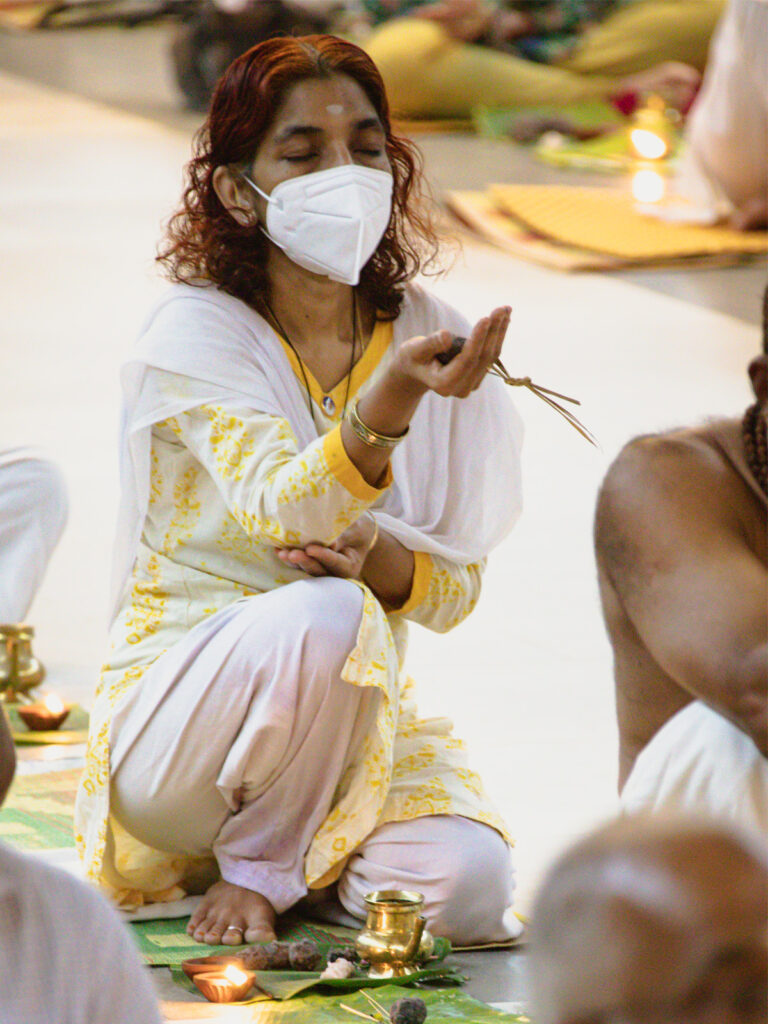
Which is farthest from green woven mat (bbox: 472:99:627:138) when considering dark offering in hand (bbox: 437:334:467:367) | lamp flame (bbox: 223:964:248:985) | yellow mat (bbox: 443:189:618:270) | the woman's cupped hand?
lamp flame (bbox: 223:964:248:985)

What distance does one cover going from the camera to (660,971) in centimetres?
99

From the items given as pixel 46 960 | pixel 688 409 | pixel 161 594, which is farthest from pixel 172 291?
pixel 688 409

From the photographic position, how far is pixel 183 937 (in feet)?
9.27

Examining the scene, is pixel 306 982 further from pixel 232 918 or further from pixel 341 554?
pixel 341 554

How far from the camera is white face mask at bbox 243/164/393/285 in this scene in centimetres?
293

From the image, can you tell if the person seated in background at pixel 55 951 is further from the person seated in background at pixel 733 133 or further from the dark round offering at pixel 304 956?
the person seated in background at pixel 733 133

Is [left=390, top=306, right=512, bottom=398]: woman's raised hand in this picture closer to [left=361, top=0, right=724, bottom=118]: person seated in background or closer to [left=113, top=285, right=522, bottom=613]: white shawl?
[left=113, top=285, right=522, bottom=613]: white shawl

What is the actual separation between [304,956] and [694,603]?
0.87 m

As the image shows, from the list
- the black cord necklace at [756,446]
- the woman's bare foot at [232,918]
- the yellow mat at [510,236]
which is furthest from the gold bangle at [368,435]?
the yellow mat at [510,236]

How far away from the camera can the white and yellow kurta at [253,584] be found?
2.76m

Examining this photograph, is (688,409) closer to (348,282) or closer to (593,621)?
(593,621)

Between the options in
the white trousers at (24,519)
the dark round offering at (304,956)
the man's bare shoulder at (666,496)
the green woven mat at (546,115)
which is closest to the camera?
the man's bare shoulder at (666,496)

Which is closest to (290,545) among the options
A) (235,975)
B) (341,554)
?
(341,554)

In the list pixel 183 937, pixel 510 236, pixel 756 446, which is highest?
pixel 756 446
